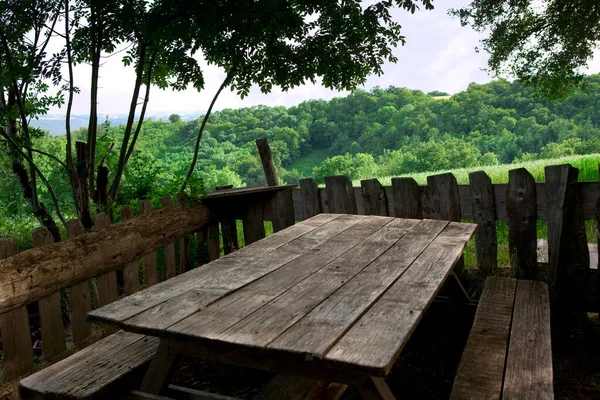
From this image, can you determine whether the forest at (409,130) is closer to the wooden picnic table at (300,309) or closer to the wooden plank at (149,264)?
the wooden plank at (149,264)

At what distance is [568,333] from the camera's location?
3.52 metres

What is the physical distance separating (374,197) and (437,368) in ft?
4.83

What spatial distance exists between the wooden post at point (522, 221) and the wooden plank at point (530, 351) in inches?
30.9

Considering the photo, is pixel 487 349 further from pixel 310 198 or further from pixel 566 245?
pixel 310 198

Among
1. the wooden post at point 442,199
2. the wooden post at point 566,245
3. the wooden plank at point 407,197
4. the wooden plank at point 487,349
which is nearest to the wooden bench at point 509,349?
the wooden plank at point 487,349

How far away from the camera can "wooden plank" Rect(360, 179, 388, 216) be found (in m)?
4.07

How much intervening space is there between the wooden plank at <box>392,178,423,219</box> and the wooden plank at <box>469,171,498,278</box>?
1.39 ft

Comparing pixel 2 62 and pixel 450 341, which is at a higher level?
pixel 2 62

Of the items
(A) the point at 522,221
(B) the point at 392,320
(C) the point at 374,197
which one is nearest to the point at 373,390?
(B) the point at 392,320

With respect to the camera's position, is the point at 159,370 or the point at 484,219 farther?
the point at 484,219

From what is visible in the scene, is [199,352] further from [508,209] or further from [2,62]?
[2,62]

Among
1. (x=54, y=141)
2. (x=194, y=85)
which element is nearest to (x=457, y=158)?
(x=54, y=141)

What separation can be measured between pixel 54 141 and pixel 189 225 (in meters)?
37.5

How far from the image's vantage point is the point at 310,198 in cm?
440
